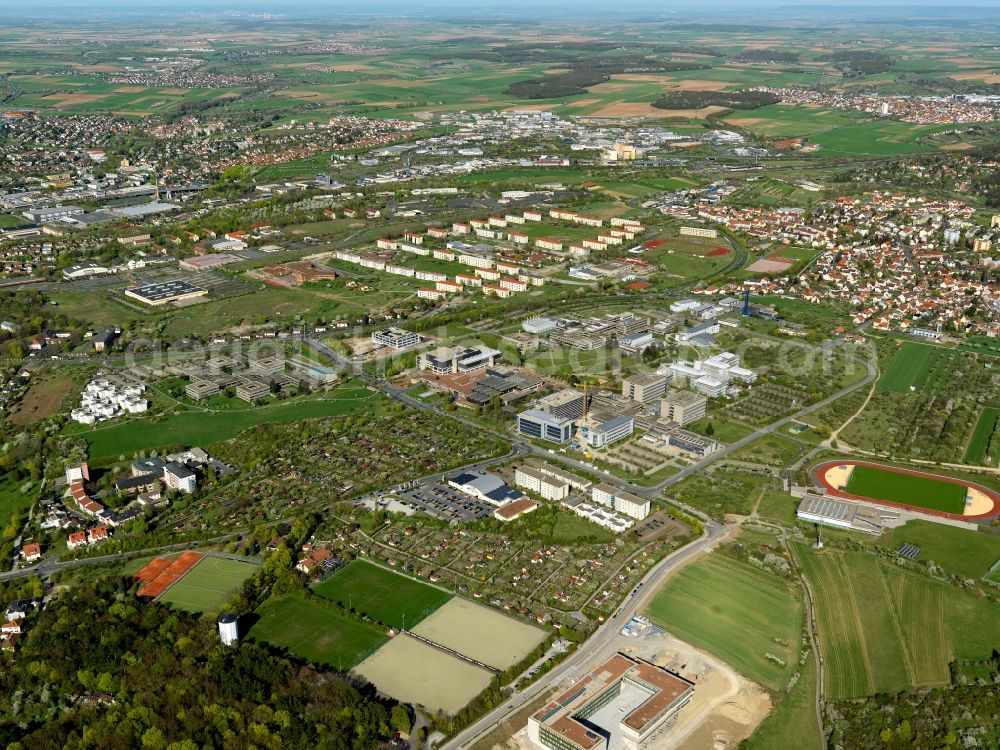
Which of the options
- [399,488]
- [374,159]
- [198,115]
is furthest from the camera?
[198,115]

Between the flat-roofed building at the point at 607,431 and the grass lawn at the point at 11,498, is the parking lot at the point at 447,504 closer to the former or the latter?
the flat-roofed building at the point at 607,431

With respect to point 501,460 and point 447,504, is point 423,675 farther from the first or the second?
point 501,460

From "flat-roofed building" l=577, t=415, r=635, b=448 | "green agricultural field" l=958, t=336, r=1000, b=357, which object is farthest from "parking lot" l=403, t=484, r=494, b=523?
"green agricultural field" l=958, t=336, r=1000, b=357

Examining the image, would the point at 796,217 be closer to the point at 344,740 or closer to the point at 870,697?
the point at 870,697

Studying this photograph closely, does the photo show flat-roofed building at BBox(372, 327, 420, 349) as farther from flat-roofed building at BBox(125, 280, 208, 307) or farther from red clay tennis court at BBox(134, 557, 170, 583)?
red clay tennis court at BBox(134, 557, 170, 583)

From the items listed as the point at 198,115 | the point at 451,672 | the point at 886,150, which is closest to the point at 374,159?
the point at 198,115

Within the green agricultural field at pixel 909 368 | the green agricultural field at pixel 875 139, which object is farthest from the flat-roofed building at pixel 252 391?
the green agricultural field at pixel 875 139
